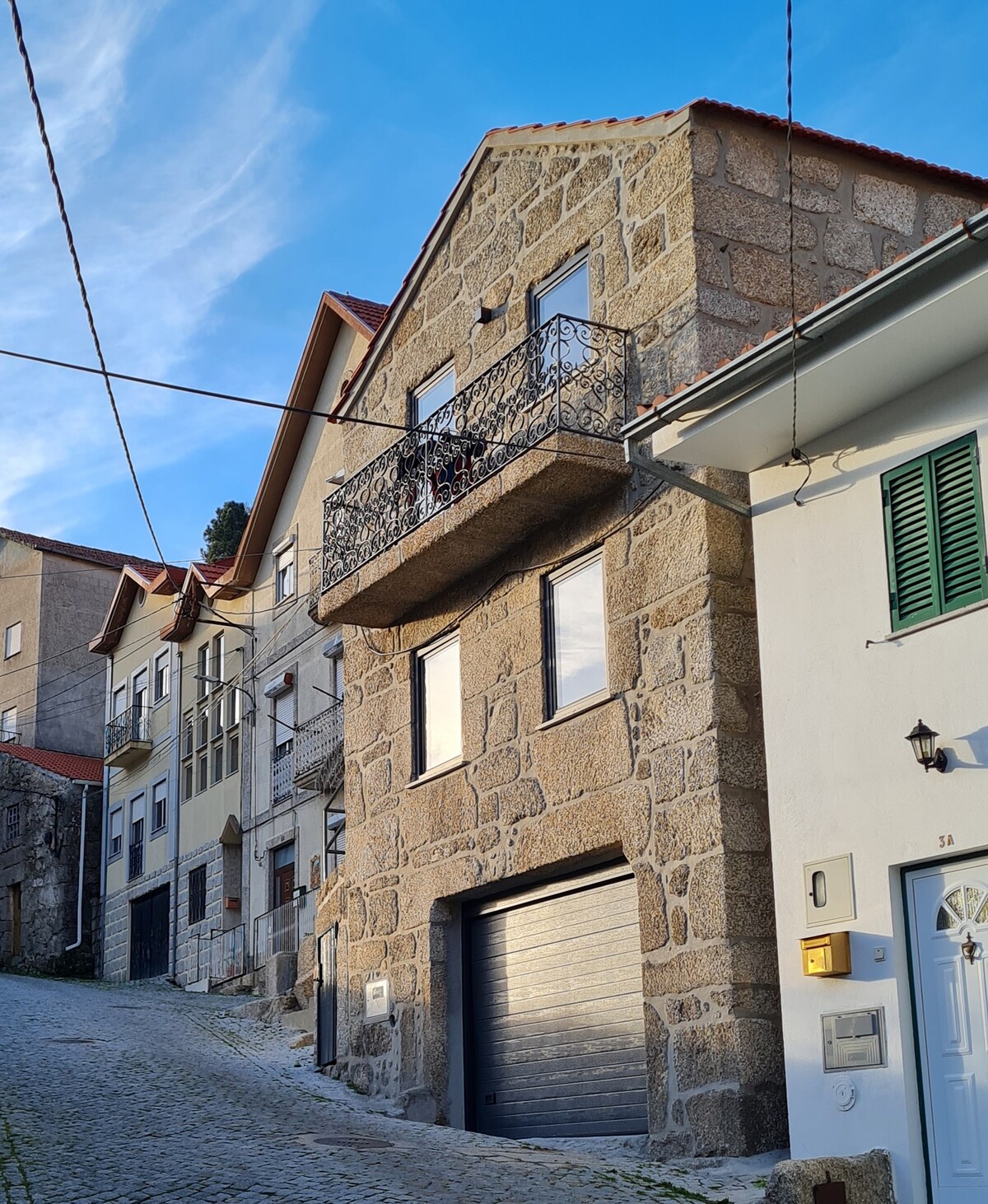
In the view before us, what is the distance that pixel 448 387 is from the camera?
16203 millimetres

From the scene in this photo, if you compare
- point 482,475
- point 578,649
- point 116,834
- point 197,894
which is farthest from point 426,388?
point 116,834

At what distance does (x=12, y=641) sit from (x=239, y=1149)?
36.1 meters

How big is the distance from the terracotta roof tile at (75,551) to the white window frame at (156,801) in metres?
8.47

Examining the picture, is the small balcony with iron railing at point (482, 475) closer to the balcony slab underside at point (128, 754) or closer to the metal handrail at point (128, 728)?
the balcony slab underside at point (128, 754)

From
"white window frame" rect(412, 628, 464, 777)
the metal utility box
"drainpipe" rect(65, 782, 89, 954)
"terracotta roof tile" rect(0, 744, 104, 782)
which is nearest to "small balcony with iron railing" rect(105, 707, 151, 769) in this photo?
"drainpipe" rect(65, 782, 89, 954)

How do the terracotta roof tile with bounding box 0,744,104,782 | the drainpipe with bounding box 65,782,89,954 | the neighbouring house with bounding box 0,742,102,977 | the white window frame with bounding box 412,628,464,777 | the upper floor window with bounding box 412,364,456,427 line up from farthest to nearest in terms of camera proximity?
the terracotta roof tile with bounding box 0,744,104,782 → the neighbouring house with bounding box 0,742,102,977 → the drainpipe with bounding box 65,782,89,954 → the upper floor window with bounding box 412,364,456,427 → the white window frame with bounding box 412,628,464,777

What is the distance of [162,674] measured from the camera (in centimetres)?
3716

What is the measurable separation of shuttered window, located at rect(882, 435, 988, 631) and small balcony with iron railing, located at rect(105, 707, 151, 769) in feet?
92.8

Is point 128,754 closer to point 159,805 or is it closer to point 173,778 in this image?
point 159,805

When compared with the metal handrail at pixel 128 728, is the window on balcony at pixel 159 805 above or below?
below

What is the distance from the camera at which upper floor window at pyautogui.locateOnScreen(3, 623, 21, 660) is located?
44.8 meters

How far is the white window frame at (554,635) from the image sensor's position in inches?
516

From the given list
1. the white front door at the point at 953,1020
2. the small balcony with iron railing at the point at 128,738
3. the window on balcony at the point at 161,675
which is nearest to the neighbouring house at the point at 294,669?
the window on balcony at the point at 161,675

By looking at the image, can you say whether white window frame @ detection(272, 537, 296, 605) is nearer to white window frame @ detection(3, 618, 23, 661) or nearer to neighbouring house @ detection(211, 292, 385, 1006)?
neighbouring house @ detection(211, 292, 385, 1006)
